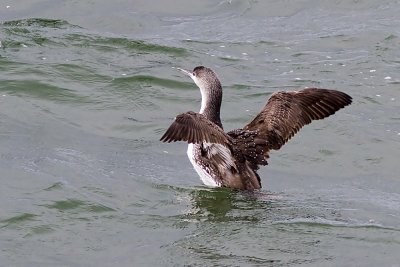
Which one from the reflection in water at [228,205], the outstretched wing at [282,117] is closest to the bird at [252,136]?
the outstretched wing at [282,117]

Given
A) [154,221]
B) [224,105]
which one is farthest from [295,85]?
[154,221]

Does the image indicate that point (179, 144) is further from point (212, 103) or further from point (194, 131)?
point (194, 131)

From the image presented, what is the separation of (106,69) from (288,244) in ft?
20.4

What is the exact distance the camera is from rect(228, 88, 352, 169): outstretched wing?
995cm

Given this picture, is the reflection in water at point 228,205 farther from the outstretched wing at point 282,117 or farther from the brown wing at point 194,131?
the brown wing at point 194,131

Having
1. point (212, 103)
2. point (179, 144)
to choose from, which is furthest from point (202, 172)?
point (179, 144)

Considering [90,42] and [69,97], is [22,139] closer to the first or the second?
[69,97]

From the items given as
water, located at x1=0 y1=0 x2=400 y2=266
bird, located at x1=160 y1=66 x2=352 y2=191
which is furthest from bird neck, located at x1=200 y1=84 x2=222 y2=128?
water, located at x1=0 y1=0 x2=400 y2=266

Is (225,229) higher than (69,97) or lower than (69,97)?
lower

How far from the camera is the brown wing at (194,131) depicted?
894cm

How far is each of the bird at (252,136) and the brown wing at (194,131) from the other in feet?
0.45

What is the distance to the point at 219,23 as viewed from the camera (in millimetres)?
16141

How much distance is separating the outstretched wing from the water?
50 centimetres

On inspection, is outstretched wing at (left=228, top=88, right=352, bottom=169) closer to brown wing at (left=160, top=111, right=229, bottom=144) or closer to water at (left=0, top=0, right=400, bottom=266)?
water at (left=0, top=0, right=400, bottom=266)
